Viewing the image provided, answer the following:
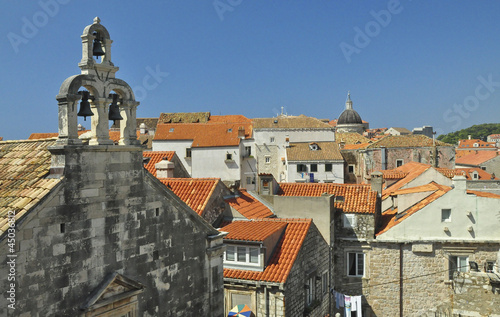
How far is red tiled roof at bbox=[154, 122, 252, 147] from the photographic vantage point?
53000 mm

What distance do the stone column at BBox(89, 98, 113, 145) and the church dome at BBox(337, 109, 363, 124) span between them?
93.6 meters

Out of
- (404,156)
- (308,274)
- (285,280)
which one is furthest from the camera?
(404,156)

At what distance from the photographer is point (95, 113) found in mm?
8812

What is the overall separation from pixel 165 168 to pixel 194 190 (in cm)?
366

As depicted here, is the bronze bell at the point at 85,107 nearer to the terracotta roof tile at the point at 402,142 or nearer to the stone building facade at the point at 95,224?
the stone building facade at the point at 95,224

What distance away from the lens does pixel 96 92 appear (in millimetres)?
8828

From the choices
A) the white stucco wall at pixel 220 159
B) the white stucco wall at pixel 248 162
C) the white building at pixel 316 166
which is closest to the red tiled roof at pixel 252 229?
the white building at pixel 316 166

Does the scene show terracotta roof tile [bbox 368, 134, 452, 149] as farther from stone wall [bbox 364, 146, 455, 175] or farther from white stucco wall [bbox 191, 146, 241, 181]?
white stucco wall [bbox 191, 146, 241, 181]

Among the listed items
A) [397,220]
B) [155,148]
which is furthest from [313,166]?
[397,220]

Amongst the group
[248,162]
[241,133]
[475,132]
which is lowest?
[248,162]

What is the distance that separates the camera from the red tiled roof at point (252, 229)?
16.3 meters

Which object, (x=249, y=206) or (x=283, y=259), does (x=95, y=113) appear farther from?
(x=249, y=206)

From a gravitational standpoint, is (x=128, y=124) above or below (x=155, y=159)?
above

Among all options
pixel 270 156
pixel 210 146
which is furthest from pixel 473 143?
pixel 210 146
